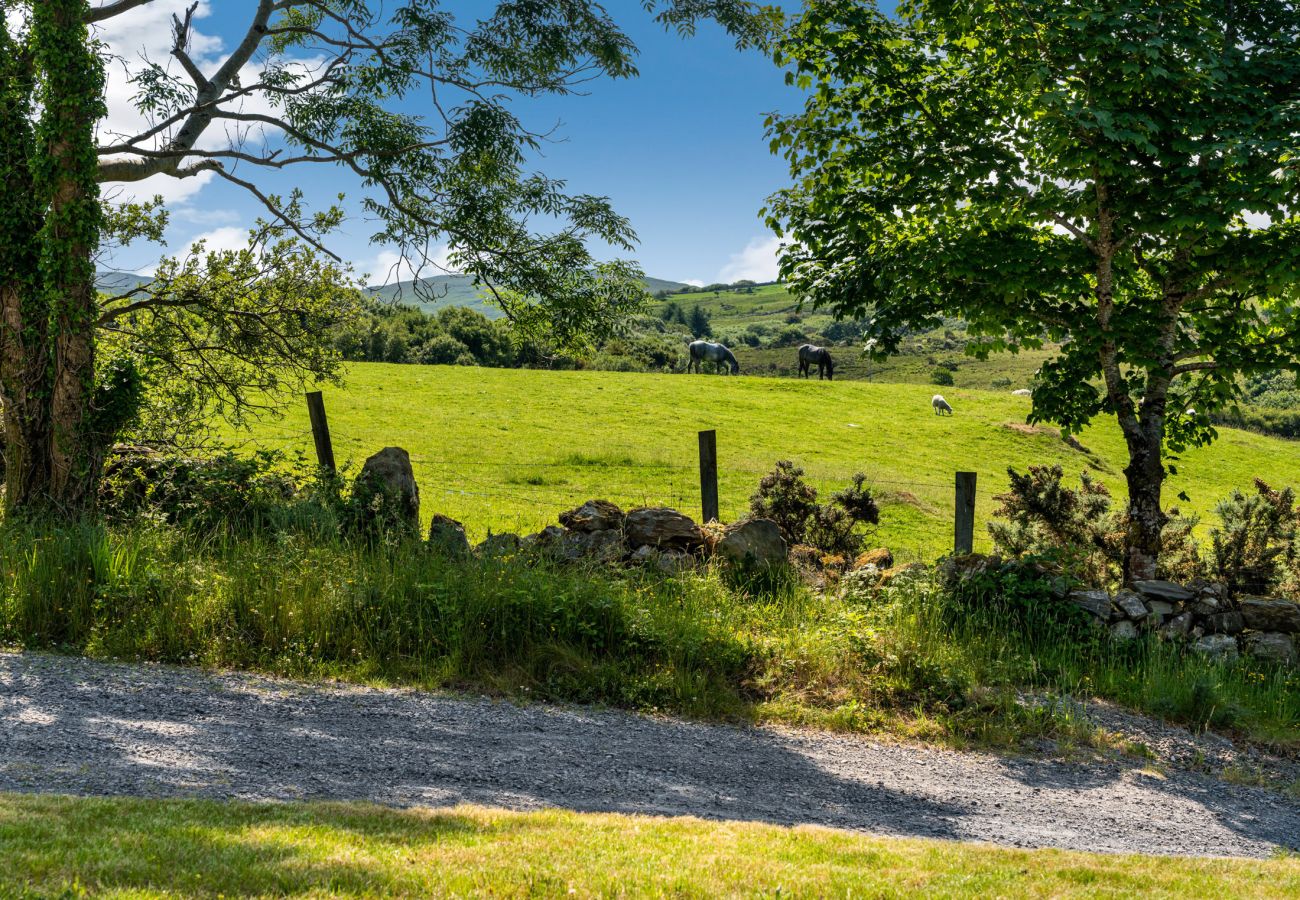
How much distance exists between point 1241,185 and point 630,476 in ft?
56.7

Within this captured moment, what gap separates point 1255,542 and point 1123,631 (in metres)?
3.91

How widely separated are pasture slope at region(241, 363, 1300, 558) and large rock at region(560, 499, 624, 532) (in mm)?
5223

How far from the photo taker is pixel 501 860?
4.64 m

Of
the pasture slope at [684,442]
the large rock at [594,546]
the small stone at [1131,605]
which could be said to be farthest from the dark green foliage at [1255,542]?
the large rock at [594,546]

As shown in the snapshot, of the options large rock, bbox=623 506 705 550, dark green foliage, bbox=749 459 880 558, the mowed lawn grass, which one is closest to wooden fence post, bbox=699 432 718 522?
dark green foliage, bbox=749 459 880 558

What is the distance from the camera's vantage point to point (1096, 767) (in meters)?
7.90

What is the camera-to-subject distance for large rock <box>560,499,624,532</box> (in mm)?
11914

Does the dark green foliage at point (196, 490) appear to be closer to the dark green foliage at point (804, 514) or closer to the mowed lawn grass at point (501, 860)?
the dark green foliage at point (804, 514)

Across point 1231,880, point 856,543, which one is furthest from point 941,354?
point 1231,880

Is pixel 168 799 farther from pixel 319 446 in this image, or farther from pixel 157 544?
pixel 319 446

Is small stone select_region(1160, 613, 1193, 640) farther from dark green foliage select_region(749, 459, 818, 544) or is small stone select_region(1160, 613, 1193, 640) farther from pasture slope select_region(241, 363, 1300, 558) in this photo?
pasture slope select_region(241, 363, 1300, 558)

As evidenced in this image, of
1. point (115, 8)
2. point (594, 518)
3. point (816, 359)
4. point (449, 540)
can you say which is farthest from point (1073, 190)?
point (816, 359)

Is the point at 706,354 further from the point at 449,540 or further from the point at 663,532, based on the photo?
the point at 449,540

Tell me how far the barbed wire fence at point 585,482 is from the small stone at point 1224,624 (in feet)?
27.3
